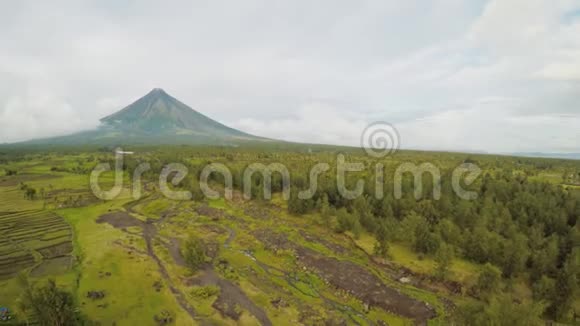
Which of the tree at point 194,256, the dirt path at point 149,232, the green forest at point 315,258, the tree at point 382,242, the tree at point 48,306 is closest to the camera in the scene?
the tree at point 48,306

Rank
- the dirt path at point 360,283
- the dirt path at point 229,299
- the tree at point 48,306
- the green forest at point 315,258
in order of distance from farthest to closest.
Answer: the dirt path at point 360,283, the dirt path at point 229,299, the green forest at point 315,258, the tree at point 48,306

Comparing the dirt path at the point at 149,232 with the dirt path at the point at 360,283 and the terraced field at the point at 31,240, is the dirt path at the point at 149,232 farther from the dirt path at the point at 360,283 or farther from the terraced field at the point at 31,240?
the dirt path at the point at 360,283

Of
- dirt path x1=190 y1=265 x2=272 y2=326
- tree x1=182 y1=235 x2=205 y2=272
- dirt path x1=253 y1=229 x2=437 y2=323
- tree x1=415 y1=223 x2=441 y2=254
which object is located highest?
tree x1=415 y1=223 x2=441 y2=254

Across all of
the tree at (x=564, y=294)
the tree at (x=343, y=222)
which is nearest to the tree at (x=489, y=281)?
the tree at (x=564, y=294)

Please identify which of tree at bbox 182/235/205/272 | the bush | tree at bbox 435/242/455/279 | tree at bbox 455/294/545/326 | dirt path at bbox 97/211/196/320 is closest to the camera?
tree at bbox 455/294/545/326

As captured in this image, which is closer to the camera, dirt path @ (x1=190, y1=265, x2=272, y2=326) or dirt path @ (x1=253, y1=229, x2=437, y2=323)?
dirt path @ (x1=190, y1=265, x2=272, y2=326)

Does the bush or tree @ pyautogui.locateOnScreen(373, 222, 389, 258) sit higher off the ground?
tree @ pyautogui.locateOnScreen(373, 222, 389, 258)

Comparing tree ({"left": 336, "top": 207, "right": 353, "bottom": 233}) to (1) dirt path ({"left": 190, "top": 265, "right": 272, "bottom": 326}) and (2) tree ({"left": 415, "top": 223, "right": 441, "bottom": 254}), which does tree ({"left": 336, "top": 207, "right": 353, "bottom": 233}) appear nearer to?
(2) tree ({"left": 415, "top": 223, "right": 441, "bottom": 254})

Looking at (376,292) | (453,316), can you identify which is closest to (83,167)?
(376,292)

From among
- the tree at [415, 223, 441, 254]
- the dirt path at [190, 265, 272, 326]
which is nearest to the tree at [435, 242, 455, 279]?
the tree at [415, 223, 441, 254]

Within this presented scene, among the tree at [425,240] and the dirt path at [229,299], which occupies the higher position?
the tree at [425,240]
